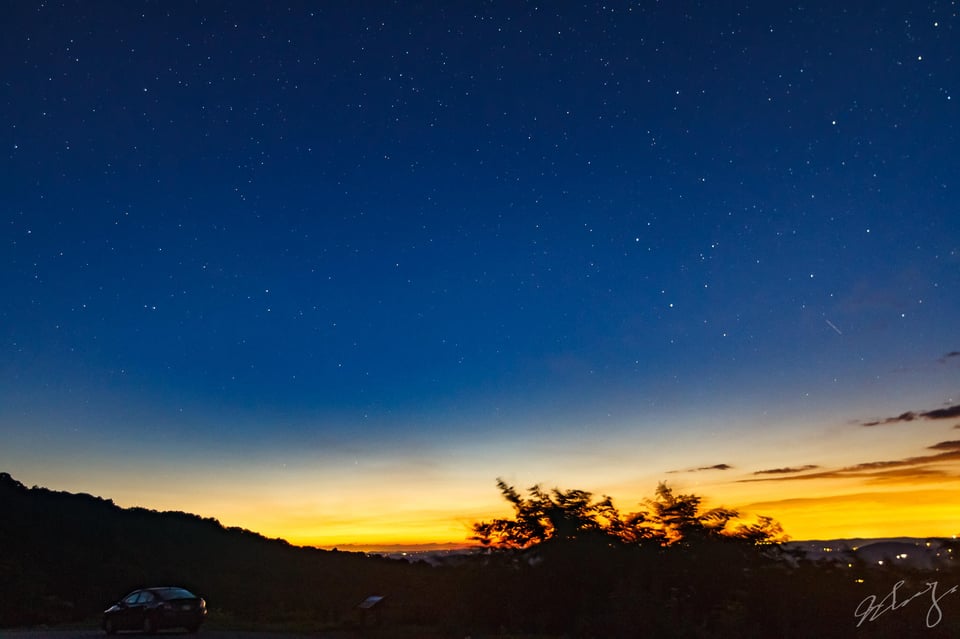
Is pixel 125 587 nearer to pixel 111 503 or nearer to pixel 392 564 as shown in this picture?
pixel 392 564

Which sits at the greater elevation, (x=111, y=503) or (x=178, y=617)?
(x=111, y=503)

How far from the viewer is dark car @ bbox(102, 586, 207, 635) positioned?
89.7ft

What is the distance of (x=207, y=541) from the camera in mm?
107125

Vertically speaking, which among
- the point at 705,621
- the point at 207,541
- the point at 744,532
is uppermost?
the point at 207,541

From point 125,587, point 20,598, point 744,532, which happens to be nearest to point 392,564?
point 125,587

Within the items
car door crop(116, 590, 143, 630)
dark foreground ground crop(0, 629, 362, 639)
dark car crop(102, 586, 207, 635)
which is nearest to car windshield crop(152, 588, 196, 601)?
dark car crop(102, 586, 207, 635)

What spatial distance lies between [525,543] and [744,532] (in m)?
6.73

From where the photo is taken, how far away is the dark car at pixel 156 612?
27.3m
